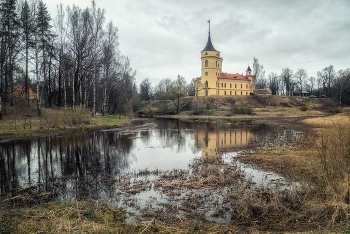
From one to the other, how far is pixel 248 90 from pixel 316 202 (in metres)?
79.2

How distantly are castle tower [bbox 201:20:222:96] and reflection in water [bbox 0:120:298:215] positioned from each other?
2087 inches

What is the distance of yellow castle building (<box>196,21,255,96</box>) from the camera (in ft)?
237

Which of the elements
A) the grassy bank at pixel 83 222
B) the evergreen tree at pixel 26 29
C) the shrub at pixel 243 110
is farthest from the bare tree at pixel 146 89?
the grassy bank at pixel 83 222


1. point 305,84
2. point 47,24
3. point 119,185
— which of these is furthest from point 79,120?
point 305,84

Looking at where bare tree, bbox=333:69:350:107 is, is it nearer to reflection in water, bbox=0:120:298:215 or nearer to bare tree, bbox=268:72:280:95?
bare tree, bbox=268:72:280:95

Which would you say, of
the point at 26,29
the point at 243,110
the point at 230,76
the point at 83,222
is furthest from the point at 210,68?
the point at 83,222

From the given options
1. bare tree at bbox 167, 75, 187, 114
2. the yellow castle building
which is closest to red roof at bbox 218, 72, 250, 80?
the yellow castle building

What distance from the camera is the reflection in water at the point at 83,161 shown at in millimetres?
9773

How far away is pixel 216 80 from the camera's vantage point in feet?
245

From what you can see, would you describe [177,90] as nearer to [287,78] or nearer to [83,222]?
[83,222]

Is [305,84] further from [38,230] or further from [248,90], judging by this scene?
[38,230]

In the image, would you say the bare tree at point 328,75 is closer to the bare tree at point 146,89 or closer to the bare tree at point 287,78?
the bare tree at point 287,78

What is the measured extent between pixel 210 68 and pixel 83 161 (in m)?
62.7

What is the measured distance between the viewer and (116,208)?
7.87 metres
